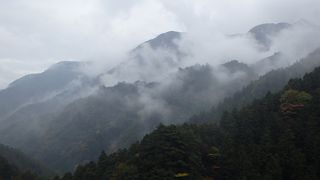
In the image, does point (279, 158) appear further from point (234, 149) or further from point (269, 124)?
point (269, 124)

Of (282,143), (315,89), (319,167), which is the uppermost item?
(315,89)

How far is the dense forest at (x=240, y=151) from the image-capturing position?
70250 mm

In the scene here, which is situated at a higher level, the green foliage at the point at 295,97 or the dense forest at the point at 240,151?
the green foliage at the point at 295,97

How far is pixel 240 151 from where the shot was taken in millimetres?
75375

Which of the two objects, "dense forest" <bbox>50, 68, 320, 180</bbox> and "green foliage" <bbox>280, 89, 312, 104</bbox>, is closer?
"dense forest" <bbox>50, 68, 320, 180</bbox>

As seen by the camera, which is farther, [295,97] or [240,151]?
[295,97]

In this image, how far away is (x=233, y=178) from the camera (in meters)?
73.4

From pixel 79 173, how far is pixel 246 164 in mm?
32372

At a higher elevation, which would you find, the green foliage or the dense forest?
the green foliage

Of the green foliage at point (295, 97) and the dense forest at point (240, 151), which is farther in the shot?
the green foliage at point (295, 97)

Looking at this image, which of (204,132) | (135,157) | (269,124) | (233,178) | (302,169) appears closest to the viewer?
(302,169)

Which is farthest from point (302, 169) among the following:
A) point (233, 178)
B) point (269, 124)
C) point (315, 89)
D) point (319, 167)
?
point (315, 89)

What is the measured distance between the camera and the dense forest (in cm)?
7025

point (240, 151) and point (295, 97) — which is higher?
point (295, 97)
